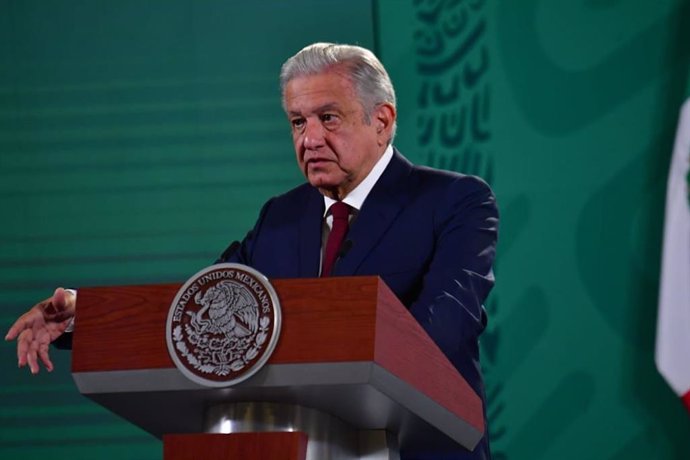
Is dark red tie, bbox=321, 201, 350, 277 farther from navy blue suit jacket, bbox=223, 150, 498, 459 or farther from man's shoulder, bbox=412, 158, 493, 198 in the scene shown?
man's shoulder, bbox=412, 158, 493, 198

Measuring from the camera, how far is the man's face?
7.00 ft

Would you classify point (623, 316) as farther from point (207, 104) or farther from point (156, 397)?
point (156, 397)

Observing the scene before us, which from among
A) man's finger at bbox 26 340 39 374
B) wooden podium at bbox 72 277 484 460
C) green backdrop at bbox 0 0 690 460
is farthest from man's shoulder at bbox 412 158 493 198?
green backdrop at bbox 0 0 690 460

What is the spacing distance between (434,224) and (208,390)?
2.67ft

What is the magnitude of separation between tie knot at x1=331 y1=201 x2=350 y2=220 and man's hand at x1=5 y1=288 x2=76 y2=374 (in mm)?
565

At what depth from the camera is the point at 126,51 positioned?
380 cm

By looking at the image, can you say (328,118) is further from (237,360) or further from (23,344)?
(237,360)

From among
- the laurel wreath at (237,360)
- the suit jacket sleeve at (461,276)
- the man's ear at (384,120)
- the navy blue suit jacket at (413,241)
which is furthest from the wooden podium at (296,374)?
the man's ear at (384,120)

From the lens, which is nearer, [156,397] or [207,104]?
[156,397]

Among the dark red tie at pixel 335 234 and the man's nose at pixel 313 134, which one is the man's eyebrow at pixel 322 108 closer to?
the man's nose at pixel 313 134

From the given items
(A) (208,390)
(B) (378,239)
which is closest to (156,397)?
(A) (208,390)

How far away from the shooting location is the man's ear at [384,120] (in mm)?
2275

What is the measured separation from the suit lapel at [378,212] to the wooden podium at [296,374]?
469 millimetres

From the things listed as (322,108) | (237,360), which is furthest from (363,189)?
(237,360)
